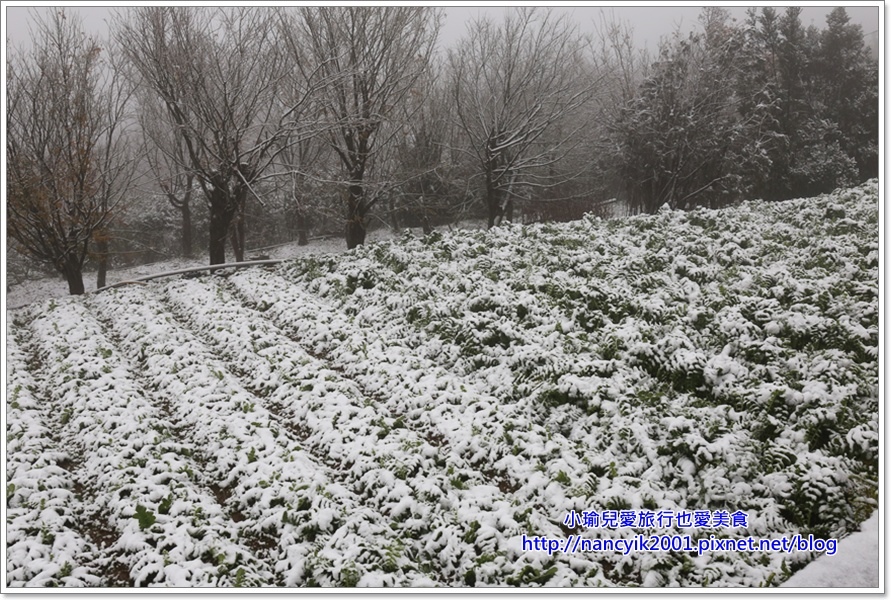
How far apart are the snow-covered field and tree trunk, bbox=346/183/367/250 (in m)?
6.05

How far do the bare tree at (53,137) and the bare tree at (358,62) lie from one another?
16.1 ft

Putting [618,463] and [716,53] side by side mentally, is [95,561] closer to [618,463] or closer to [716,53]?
[618,463]

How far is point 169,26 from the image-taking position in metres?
12.6

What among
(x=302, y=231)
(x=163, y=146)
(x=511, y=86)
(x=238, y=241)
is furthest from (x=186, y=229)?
(x=511, y=86)

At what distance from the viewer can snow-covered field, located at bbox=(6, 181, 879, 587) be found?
4.49 meters

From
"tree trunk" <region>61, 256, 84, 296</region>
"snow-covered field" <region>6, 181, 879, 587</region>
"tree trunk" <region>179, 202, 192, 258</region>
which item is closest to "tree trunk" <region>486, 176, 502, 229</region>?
"snow-covered field" <region>6, 181, 879, 587</region>

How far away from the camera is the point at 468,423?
6.22 m

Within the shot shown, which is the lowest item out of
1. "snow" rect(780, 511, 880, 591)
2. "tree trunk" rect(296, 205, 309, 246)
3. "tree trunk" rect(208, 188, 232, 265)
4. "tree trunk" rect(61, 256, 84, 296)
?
"snow" rect(780, 511, 880, 591)

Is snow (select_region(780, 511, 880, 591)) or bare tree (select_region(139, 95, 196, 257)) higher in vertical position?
bare tree (select_region(139, 95, 196, 257))

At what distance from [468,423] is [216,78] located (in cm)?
1099

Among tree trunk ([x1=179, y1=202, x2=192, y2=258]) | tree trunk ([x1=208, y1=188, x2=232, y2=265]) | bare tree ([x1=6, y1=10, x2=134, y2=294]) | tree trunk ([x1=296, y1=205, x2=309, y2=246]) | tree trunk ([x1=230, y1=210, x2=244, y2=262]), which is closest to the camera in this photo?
bare tree ([x1=6, y1=10, x2=134, y2=294])

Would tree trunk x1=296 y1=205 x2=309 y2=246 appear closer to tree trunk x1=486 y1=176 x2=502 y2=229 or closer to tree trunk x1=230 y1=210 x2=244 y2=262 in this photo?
tree trunk x1=230 y1=210 x2=244 y2=262

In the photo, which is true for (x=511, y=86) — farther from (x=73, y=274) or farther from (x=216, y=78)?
(x=73, y=274)
